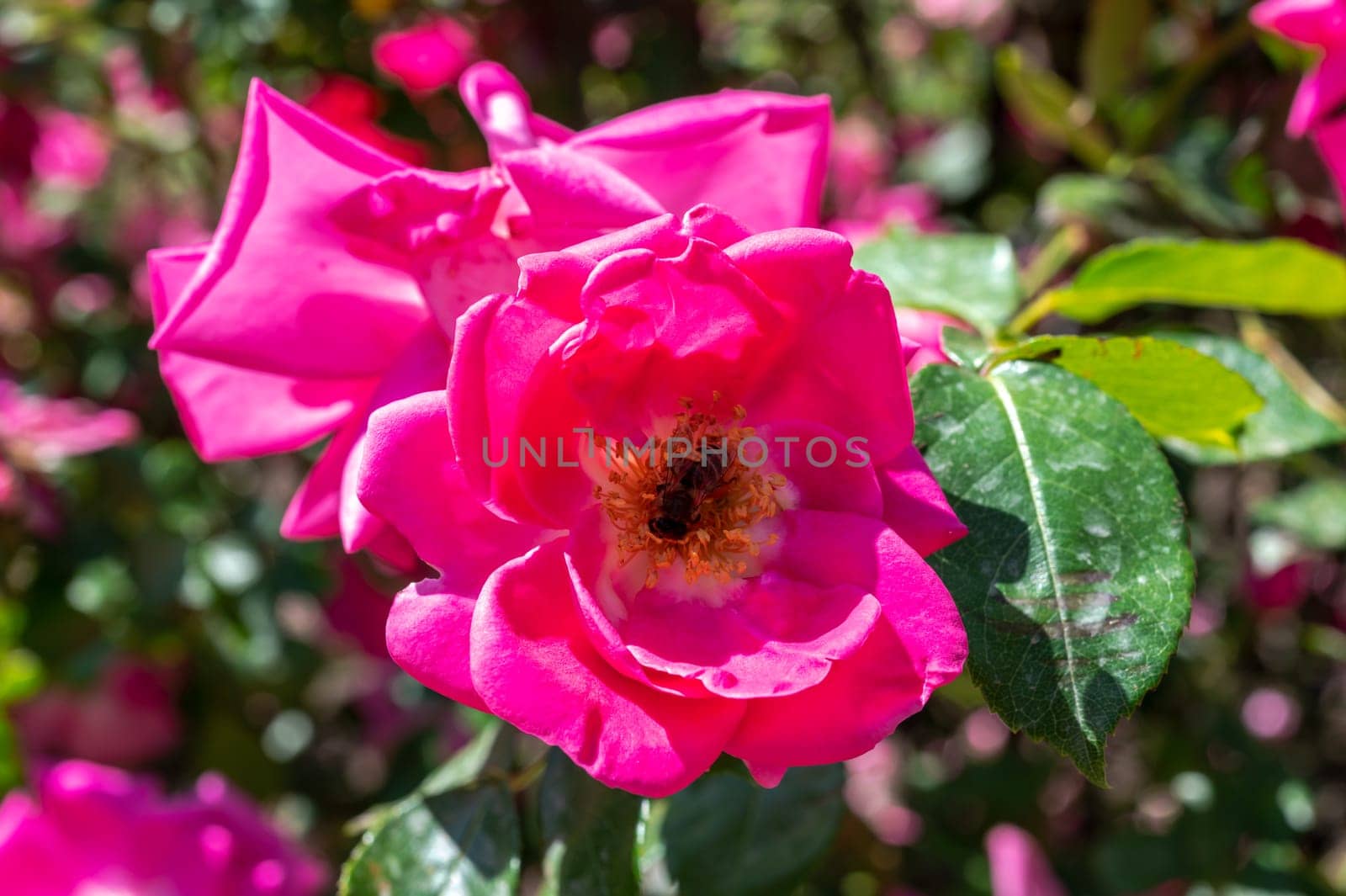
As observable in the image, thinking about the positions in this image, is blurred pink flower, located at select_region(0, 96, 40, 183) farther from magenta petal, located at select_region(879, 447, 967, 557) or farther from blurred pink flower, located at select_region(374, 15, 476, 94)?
magenta petal, located at select_region(879, 447, 967, 557)

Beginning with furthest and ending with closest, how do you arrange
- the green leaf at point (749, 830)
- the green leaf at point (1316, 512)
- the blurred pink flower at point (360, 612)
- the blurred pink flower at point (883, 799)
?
the blurred pink flower at point (883, 799), the blurred pink flower at point (360, 612), the green leaf at point (1316, 512), the green leaf at point (749, 830)

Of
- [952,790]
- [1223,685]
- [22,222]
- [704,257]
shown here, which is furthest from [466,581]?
[22,222]

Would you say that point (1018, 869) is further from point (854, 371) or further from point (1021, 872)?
point (854, 371)

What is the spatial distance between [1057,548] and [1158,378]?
0.47 feet

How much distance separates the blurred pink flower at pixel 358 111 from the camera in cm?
138

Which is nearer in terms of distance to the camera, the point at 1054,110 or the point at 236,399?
the point at 236,399

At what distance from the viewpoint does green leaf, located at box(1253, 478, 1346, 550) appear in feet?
3.63

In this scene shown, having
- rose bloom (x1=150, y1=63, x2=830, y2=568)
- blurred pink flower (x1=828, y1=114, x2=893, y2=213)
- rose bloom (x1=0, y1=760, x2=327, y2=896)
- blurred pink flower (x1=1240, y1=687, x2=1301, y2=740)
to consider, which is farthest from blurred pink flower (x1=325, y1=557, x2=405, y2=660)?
blurred pink flower (x1=1240, y1=687, x2=1301, y2=740)

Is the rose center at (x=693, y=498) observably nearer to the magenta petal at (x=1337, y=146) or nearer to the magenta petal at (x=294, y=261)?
the magenta petal at (x=294, y=261)

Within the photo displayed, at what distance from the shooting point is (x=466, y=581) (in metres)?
0.50

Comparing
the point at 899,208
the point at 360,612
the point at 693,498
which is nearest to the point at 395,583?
the point at 360,612

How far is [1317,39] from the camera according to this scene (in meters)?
0.88

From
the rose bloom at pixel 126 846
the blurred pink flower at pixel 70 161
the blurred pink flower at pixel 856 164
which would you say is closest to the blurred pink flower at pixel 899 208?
the blurred pink flower at pixel 856 164

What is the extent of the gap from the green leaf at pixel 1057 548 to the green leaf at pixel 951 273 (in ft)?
0.48
